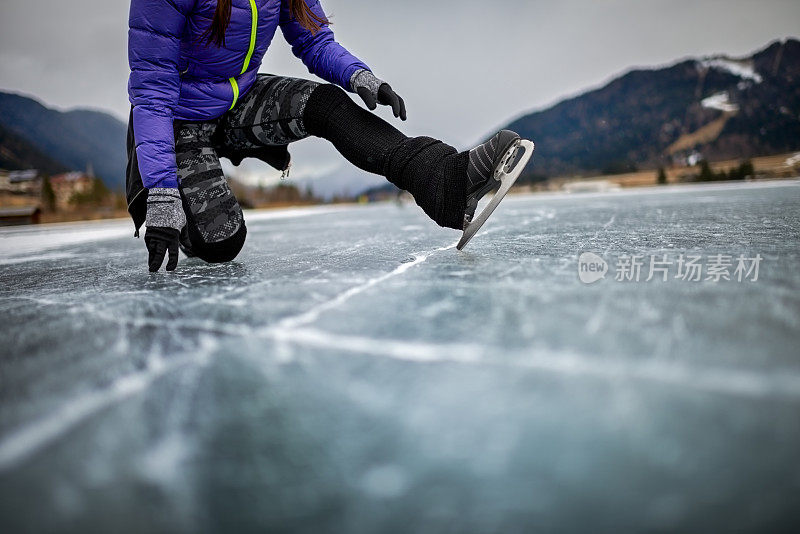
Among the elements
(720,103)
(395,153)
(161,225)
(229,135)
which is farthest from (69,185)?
(720,103)

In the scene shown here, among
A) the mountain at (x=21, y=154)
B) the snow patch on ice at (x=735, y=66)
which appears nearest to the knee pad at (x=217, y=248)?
the mountain at (x=21, y=154)

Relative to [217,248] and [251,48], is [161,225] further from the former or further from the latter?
[251,48]

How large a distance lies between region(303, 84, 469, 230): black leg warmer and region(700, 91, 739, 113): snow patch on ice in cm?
4273

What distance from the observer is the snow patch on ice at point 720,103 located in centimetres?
3488

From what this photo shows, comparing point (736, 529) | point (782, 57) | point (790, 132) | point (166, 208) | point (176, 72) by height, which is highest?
point (782, 57)

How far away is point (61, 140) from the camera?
5412cm

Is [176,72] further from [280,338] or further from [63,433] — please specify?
[63,433]

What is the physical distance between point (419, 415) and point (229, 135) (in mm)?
1383

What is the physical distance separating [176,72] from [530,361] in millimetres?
1176

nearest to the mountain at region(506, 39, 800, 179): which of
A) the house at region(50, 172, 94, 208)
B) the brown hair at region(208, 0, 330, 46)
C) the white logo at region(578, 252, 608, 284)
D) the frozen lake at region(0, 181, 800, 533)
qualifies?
the brown hair at region(208, 0, 330, 46)

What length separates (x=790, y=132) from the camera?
25.2 metres

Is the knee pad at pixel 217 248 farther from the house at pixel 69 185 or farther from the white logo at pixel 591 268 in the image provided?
the house at pixel 69 185

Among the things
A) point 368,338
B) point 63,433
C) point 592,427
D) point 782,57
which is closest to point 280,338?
point 368,338

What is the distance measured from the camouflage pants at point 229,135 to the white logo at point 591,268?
899 mm
